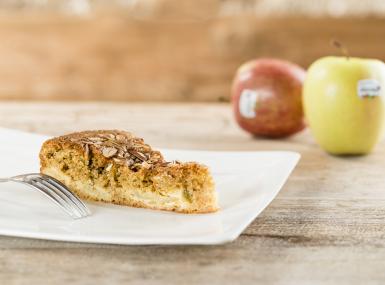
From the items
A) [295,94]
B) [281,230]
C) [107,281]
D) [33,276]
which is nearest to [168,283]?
[107,281]

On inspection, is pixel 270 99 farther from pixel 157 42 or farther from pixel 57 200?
pixel 157 42

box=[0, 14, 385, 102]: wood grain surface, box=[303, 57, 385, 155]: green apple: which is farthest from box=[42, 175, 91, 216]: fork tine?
box=[0, 14, 385, 102]: wood grain surface

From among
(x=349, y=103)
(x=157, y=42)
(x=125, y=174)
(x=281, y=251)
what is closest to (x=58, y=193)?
(x=125, y=174)

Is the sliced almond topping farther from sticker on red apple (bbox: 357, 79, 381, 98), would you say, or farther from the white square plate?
sticker on red apple (bbox: 357, 79, 381, 98)

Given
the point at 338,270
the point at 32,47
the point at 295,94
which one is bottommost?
the point at 338,270

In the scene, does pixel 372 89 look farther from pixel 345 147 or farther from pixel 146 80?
pixel 146 80

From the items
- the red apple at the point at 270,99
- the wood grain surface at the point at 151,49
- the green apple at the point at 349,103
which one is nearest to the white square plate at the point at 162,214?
the green apple at the point at 349,103

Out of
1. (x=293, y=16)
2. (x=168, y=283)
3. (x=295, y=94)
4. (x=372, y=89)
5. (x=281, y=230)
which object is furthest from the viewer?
(x=293, y=16)
